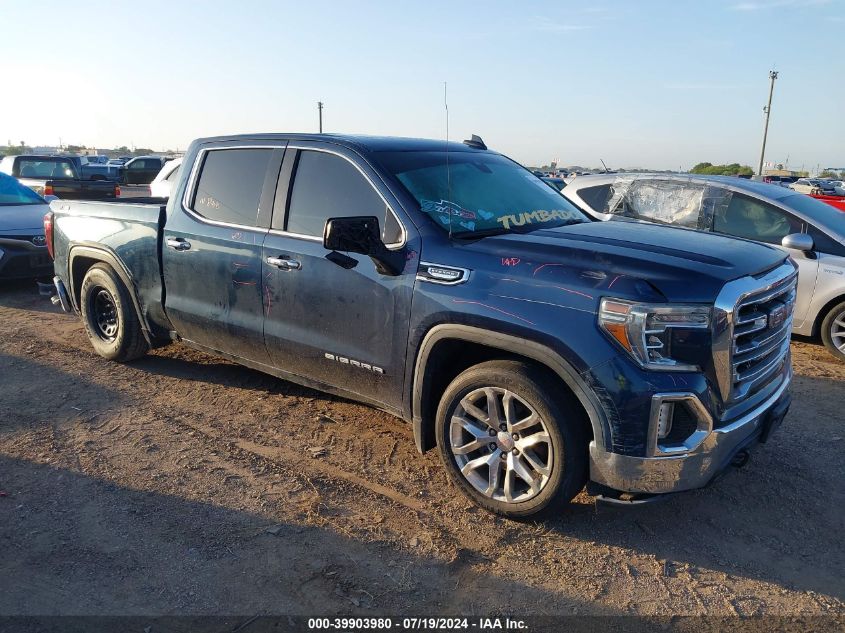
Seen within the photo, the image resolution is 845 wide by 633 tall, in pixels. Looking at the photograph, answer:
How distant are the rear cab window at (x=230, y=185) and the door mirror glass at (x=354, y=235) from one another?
124cm

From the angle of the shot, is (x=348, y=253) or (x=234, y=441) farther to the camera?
(x=234, y=441)

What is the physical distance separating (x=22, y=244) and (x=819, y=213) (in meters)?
9.13

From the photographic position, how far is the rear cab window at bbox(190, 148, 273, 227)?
460 centimetres

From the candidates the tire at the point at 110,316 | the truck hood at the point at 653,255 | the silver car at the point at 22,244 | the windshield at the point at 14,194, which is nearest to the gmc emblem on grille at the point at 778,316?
the truck hood at the point at 653,255

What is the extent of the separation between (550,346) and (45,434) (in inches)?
135

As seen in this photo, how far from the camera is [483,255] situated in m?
3.46

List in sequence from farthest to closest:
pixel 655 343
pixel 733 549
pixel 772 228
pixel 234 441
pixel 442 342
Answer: pixel 772 228 → pixel 234 441 → pixel 442 342 → pixel 733 549 → pixel 655 343

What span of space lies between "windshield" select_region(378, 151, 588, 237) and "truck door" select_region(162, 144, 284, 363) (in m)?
1.02

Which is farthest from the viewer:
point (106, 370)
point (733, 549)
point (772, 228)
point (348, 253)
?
point (772, 228)

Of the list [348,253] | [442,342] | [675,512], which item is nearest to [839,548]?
[675,512]

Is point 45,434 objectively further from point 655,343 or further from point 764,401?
point 764,401

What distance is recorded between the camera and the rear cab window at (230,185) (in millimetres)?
4602

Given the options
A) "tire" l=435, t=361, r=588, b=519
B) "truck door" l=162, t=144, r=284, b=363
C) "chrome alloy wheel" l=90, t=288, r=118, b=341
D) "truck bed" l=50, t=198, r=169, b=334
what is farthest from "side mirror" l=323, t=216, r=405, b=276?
"chrome alloy wheel" l=90, t=288, r=118, b=341

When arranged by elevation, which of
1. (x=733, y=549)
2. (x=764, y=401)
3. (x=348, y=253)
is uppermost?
(x=348, y=253)
